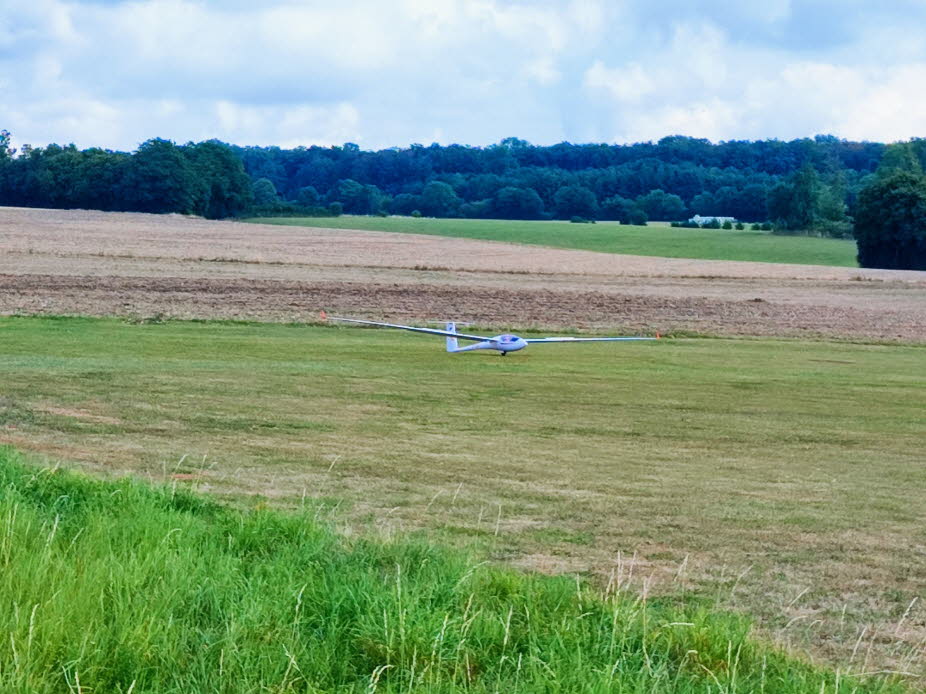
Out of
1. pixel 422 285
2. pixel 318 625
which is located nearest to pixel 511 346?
pixel 318 625

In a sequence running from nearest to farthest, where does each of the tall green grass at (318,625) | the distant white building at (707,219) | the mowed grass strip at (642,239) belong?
the tall green grass at (318,625) → the mowed grass strip at (642,239) → the distant white building at (707,219)

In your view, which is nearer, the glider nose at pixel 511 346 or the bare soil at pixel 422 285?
the glider nose at pixel 511 346

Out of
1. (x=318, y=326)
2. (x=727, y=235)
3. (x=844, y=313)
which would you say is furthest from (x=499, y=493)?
(x=727, y=235)

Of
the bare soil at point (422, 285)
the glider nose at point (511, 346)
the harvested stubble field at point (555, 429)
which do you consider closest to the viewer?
the harvested stubble field at point (555, 429)

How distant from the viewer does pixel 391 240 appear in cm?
7669

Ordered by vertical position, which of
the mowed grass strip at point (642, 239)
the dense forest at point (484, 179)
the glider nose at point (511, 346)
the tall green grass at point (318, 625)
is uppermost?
the dense forest at point (484, 179)

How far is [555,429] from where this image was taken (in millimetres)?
15984

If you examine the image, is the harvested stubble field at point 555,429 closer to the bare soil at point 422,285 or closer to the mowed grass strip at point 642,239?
the bare soil at point 422,285

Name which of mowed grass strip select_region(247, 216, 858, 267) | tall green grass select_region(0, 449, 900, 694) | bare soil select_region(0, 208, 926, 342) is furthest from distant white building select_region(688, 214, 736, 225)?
tall green grass select_region(0, 449, 900, 694)

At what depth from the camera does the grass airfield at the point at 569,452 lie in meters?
8.70

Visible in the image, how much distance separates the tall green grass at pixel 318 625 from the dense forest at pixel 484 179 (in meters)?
94.7

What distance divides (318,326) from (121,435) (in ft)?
59.5

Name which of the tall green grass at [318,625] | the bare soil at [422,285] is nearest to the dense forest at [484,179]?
the bare soil at [422,285]

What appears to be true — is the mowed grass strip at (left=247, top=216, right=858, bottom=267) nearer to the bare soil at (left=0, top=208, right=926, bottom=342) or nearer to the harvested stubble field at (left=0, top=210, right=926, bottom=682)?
the bare soil at (left=0, top=208, right=926, bottom=342)
